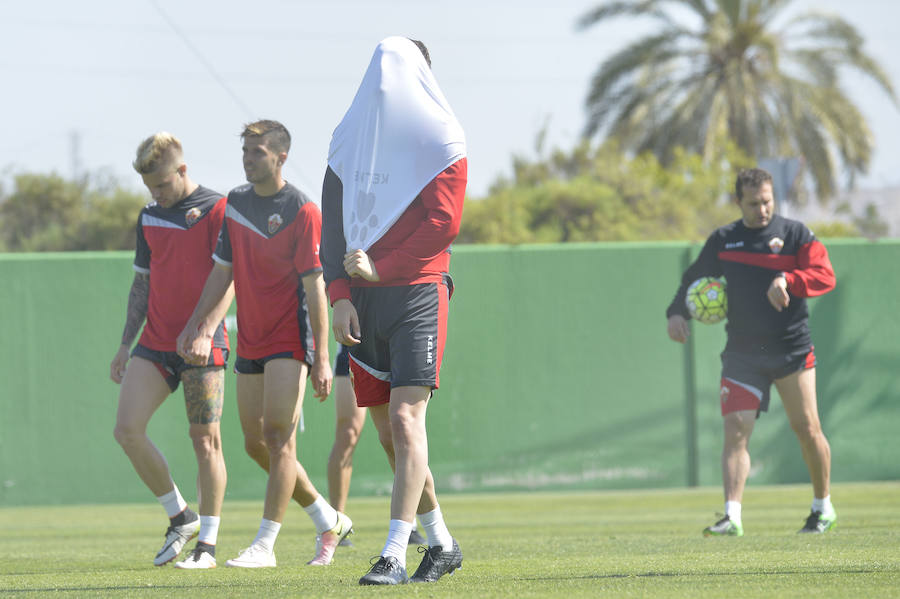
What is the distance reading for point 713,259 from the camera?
28.3 ft

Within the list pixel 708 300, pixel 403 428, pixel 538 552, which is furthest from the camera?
pixel 708 300

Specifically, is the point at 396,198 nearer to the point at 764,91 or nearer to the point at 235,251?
the point at 235,251

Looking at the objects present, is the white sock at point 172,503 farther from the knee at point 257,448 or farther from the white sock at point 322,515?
the white sock at point 322,515

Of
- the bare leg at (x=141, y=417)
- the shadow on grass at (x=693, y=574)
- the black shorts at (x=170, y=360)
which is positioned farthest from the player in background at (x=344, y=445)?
the shadow on grass at (x=693, y=574)

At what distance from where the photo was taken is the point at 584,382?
44.8 feet

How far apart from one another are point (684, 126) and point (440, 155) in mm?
25687

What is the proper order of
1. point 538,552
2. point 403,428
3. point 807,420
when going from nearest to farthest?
point 403,428 < point 538,552 < point 807,420

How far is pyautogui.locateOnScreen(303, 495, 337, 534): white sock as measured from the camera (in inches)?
264

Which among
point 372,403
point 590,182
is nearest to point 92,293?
point 372,403

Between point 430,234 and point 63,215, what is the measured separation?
2921 cm

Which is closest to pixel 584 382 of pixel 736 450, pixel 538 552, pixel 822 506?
pixel 736 450

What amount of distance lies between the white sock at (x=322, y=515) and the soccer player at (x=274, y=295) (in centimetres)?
15

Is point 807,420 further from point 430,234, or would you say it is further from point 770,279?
point 430,234

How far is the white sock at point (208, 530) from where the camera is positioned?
21.1ft
